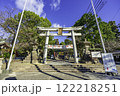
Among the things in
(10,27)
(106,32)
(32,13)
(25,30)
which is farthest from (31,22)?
(106,32)

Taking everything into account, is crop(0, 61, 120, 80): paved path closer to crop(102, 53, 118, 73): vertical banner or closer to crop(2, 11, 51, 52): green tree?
crop(102, 53, 118, 73): vertical banner

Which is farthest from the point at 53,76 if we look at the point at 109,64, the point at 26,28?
the point at 26,28

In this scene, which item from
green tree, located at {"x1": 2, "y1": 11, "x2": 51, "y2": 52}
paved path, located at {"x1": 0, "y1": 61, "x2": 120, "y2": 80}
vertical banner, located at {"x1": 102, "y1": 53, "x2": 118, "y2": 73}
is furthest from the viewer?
green tree, located at {"x1": 2, "y1": 11, "x2": 51, "y2": 52}

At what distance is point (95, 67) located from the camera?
6996mm

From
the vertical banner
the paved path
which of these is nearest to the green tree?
the paved path

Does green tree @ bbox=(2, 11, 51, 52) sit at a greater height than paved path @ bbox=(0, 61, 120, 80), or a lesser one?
greater

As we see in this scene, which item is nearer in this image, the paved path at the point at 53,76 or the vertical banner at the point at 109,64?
the paved path at the point at 53,76

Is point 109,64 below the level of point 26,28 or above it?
below

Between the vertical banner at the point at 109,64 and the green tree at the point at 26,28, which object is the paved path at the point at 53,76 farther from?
the green tree at the point at 26,28

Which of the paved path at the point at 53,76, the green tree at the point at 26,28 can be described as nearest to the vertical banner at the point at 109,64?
the paved path at the point at 53,76

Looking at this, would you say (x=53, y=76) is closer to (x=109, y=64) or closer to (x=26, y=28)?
(x=109, y=64)

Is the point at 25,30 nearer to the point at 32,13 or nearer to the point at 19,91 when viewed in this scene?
the point at 32,13

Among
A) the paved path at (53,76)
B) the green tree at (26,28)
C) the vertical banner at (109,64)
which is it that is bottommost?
the paved path at (53,76)

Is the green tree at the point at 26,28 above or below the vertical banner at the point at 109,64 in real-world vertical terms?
above
